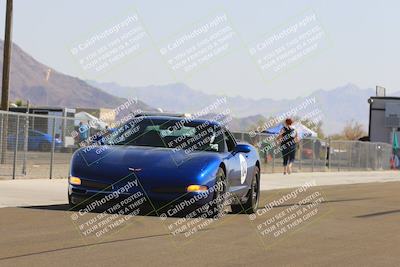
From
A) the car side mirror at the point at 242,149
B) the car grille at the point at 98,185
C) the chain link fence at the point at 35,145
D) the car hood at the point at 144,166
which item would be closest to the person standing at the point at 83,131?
the chain link fence at the point at 35,145

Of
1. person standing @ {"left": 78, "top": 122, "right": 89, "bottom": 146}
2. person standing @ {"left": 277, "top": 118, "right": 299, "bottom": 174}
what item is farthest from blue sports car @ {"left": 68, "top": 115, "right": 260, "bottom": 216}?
person standing @ {"left": 277, "top": 118, "right": 299, "bottom": 174}

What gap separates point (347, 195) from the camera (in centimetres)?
2100

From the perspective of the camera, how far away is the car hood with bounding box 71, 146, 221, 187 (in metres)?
11.8

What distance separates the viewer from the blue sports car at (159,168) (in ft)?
38.7

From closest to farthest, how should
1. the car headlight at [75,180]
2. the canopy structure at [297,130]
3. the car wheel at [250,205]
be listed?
1. the car headlight at [75,180]
2. the car wheel at [250,205]
3. the canopy structure at [297,130]

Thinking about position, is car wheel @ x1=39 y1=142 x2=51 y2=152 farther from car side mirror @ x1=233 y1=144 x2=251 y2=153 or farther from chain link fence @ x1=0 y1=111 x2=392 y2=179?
car side mirror @ x1=233 y1=144 x2=251 y2=153

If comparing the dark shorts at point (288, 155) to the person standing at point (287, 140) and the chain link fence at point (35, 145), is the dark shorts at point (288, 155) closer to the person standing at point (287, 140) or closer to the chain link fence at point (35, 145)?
the person standing at point (287, 140)

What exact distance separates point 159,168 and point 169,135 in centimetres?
124

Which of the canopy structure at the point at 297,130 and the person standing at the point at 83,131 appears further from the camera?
the canopy structure at the point at 297,130

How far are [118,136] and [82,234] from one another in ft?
10.7

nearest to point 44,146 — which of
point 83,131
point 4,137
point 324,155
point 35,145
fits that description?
point 35,145

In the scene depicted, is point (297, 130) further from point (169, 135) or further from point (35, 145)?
point (169, 135)

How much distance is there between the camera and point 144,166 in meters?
11.8

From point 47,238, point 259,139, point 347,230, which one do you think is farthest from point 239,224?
point 259,139
